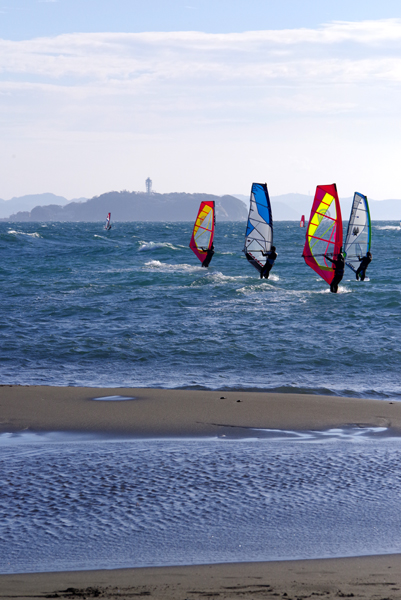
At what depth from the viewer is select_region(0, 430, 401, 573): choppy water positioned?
3.49 metres

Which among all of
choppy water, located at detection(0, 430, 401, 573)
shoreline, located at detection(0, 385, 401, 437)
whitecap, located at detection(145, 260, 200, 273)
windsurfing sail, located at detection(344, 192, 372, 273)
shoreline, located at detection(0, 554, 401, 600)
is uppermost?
windsurfing sail, located at detection(344, 192, 372, 273)

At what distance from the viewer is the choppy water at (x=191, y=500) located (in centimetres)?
349

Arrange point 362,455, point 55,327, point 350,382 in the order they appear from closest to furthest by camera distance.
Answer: point 362,455 → point 350,382 → point 55,327

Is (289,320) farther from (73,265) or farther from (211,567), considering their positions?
(73,265)

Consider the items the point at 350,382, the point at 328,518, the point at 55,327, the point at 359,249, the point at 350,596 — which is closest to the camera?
the point at 350,596

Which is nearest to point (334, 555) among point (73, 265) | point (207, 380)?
Answer: point (207, 380)

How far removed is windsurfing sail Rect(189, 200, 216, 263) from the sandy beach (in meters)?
18.3

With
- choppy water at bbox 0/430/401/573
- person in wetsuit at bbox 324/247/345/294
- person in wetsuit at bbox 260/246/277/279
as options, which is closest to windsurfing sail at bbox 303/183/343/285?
person in wetsuit at bbox 324/247/345/294

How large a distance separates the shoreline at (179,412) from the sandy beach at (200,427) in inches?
0.4

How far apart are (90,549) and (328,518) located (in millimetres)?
1501

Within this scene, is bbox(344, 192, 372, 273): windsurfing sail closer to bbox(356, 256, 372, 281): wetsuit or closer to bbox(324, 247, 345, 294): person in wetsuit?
bbox(356, 256, 372, 281): wetsuit

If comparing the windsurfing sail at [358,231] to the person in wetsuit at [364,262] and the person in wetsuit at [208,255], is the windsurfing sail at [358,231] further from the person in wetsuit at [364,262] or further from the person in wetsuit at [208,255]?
the person in wetsuit at [208,255]

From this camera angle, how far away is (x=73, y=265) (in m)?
30.7

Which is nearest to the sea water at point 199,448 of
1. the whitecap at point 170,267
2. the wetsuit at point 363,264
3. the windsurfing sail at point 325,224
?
the wetsuit at point 363,264
